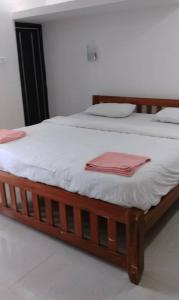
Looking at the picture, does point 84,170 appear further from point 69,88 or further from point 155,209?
point 69,88

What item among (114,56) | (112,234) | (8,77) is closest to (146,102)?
(114,56)

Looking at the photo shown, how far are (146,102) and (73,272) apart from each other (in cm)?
244

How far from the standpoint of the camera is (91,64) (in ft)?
13.8

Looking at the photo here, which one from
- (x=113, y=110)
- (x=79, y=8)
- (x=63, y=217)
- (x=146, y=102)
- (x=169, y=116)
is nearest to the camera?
(x=63, y=217)

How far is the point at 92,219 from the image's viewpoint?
1.98 m

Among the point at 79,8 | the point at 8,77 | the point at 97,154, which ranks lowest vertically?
the point at 97,154

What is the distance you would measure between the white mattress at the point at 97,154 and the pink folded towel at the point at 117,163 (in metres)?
0.04

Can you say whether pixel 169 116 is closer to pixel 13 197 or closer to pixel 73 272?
pixel 13 197

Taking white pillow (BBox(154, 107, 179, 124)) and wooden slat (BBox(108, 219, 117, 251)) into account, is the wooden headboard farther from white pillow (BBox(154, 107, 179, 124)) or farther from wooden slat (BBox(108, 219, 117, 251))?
wooden slat (BBox(108, 219, 117, 251))

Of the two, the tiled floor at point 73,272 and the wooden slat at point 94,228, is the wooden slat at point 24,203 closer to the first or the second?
the tiled floor at point 73,272

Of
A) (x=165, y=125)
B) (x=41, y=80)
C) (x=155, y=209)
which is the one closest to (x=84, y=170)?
(x=155, y=209)

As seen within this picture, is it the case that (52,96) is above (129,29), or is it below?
below

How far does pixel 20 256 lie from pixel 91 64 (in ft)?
9.54

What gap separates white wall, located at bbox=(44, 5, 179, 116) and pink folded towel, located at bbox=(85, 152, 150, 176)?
6.11ft
